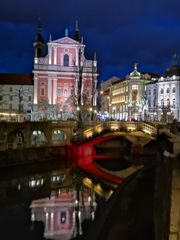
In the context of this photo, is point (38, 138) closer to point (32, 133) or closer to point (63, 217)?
point (32, 133)

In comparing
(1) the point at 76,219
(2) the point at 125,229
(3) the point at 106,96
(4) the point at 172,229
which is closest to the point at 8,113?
(1) the point at 76,219

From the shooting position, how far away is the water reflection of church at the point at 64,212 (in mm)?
15977

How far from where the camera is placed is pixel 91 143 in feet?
148

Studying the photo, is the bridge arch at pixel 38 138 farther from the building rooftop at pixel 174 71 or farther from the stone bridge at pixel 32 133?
the building rooftop at pixel 174 71

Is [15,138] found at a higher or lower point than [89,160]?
higher

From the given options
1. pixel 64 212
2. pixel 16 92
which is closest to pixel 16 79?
pixel 16 92

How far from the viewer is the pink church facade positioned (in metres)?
66.6

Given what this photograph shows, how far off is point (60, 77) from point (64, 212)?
5019 cm

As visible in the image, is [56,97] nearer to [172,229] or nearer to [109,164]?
[109,164]

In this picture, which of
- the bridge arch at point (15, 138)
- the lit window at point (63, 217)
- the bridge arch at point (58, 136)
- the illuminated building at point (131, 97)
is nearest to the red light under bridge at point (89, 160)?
the bridge arch at point (58, 136)

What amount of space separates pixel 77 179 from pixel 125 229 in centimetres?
1591

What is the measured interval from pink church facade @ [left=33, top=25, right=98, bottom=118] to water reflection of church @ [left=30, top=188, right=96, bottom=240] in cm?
4209

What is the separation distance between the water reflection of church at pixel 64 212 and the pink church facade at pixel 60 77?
42.1 metres

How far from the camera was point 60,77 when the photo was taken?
222ft
